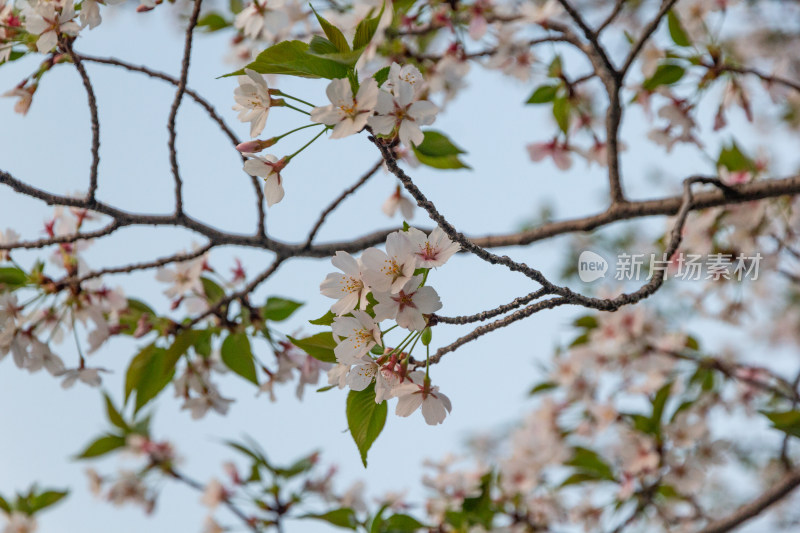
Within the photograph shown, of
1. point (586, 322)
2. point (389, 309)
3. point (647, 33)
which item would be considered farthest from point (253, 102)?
point (586, 322)

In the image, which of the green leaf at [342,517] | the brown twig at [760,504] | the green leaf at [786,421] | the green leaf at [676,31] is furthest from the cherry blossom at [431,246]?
the brown twig at [760,504]

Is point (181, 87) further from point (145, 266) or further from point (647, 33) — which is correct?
point (647, 33)

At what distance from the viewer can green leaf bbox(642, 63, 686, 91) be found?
1641 millimetres

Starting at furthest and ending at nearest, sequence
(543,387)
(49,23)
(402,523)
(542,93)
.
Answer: (543,387) < (542,93) < (402,523) < (49,23)

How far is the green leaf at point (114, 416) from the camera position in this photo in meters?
2.21

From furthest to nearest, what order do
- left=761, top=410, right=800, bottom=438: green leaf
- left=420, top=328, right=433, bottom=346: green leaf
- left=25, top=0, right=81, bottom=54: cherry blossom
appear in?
left=761, top=410, right=800, bottom=438: green leaf < left=25, top=0, right=81, bottom=54: cherry blossom < left=420, top=328, right=433, bottom=346: green leaf

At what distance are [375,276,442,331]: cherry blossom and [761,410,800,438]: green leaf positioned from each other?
88cm

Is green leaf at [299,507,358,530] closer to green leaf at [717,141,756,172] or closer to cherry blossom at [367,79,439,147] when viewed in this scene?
cherry blossom at [367,79,439,147]

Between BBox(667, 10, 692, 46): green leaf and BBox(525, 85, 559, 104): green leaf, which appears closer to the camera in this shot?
BBox(667, 10, 692, 46): green leaf

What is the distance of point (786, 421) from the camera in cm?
130

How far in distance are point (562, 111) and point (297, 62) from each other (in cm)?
116

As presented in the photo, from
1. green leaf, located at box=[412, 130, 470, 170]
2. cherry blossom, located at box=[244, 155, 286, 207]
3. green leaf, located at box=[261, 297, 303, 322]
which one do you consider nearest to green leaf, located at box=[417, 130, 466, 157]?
green leaf, located at box=[412, 130, 470, 170]

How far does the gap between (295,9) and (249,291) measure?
38.8 inches

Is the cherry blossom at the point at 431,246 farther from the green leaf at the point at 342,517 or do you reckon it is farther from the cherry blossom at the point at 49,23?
the green leaf at the point at 342,517
